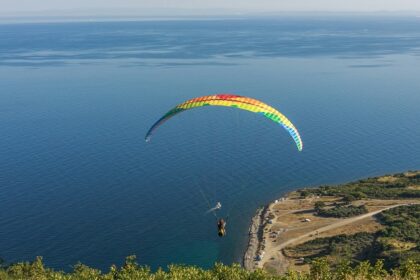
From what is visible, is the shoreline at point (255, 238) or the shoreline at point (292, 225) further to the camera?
the shoreline at point (255, 238)

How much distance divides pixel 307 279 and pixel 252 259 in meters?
18.3

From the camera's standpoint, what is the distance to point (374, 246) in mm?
42000

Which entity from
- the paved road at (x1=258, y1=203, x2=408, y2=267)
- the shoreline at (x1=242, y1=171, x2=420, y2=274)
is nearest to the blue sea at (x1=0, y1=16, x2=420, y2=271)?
the shoreline at (x1=242, y1=171, x2=420, y2=274)

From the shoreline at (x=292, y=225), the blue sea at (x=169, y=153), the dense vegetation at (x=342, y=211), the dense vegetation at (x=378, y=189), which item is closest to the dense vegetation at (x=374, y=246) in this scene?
the shoreline at (x=292, y=225)

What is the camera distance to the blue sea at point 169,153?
50500 millimetres

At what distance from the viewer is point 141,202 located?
191 ft

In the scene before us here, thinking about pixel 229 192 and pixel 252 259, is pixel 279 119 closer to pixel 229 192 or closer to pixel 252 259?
pixel 252 259

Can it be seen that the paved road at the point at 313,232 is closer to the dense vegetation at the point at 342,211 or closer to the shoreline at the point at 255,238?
the dense vegetation at the point at 342,211

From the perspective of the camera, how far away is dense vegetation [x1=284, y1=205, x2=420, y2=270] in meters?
39.5

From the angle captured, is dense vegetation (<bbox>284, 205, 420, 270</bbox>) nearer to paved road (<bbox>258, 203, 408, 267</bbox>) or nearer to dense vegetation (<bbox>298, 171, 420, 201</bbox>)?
paved road (<bbox>258, 203, 408, 267</bbox>)

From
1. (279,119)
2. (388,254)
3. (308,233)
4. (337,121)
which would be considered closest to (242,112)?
(337,121)

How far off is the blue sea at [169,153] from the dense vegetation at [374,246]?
24.5 feet

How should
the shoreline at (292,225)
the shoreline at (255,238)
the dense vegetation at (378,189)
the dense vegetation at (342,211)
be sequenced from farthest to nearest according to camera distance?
1. the dense vegetation at (378,189)
2. the dense vegetation at (342,211)
3. the shoreline at (255,238)
4. the shoreline at (292,225)

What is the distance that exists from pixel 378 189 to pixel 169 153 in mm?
31589
